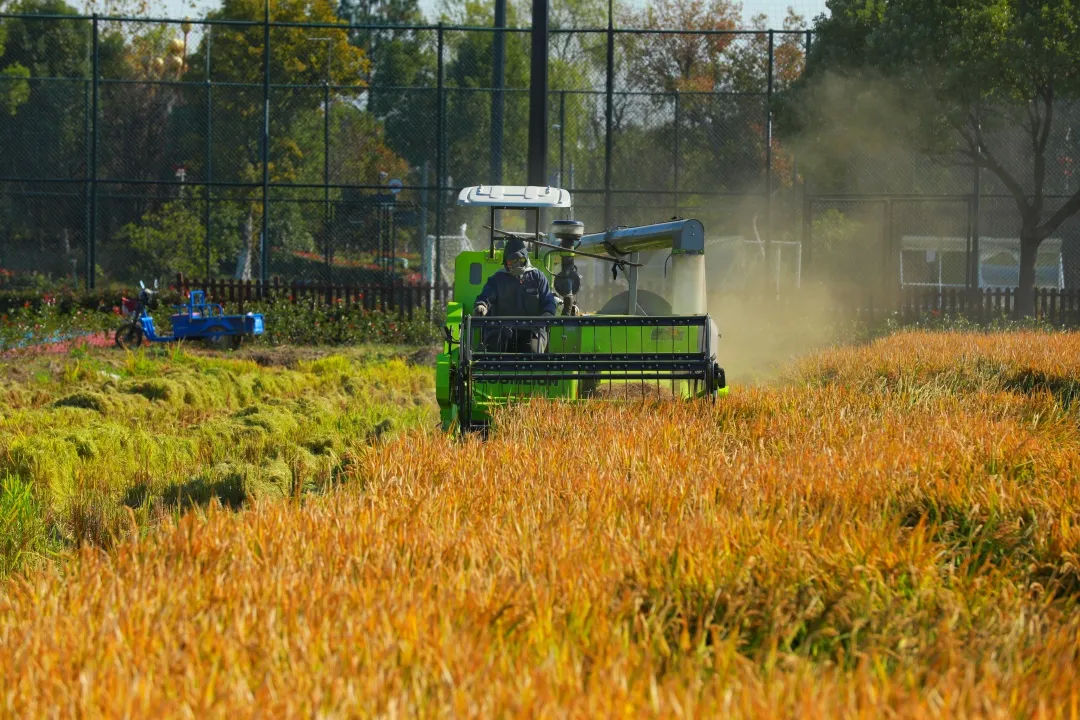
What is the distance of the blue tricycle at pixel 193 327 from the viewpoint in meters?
21.8

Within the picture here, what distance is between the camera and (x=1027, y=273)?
27453 millimetres

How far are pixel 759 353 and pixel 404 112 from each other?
2498cm

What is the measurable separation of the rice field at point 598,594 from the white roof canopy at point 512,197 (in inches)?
253

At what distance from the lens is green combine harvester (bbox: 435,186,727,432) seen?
1101cm

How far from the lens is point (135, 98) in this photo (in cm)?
4306

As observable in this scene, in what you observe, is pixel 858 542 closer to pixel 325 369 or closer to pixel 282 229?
pixel 325 369

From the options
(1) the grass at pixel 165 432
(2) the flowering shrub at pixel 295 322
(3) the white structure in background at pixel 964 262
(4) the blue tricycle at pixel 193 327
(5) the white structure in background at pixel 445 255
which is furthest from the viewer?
(3) the white structure in background at pixel 964 262

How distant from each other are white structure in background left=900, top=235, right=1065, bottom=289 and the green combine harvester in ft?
80.7

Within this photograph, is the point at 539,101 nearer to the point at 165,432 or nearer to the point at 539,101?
the point at 539,101

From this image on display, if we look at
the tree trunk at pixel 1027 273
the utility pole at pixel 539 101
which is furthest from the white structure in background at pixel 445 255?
the tree trunk at pixel 1027 273

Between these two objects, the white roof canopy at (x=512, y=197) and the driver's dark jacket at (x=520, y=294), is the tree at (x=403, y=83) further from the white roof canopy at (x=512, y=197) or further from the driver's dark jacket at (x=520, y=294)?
the driver's dark jacket at (x=520, y=294)

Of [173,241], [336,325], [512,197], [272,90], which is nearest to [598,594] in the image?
[512,197]

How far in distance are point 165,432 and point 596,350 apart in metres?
3.67

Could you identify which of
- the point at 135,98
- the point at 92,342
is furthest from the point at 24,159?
the point at 92,342
